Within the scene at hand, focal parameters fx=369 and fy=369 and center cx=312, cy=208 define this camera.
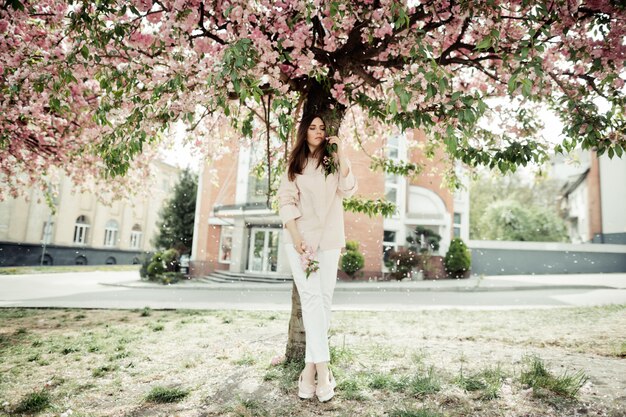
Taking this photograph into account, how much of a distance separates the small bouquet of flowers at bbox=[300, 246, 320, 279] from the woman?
0.01 metres

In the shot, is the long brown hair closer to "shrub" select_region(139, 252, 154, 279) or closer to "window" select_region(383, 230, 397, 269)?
"window" select_region(383, 230, 397, 269)

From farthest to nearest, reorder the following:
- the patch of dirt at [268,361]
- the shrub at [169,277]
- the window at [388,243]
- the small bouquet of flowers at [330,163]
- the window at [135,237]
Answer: the window at [135,237] → the window at [388,243] → the shrub at [169,277] → the small bouquet of flowers at [330,163] → the patch of dirt at [268,361]

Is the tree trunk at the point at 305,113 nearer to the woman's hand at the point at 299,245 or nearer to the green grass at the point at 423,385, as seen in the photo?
the woman's hand at the point at 299,245

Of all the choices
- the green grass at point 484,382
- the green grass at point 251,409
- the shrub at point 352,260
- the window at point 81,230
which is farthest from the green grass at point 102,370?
the window at point 81,230

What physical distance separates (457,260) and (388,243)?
399cm

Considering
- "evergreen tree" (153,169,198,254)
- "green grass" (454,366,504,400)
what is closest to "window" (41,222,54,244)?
"evergreen tree" (153,169,198,254)

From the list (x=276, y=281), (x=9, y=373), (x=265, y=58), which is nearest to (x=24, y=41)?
(x=265, y=58)

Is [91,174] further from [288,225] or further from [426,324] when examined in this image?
[426,324]

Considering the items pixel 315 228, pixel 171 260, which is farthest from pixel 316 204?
pixel 171 260

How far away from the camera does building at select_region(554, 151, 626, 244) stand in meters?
29.0

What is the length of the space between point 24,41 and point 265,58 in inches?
149

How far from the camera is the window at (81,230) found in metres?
32.6

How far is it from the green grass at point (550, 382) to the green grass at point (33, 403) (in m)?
3.86

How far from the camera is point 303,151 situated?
3.39m
